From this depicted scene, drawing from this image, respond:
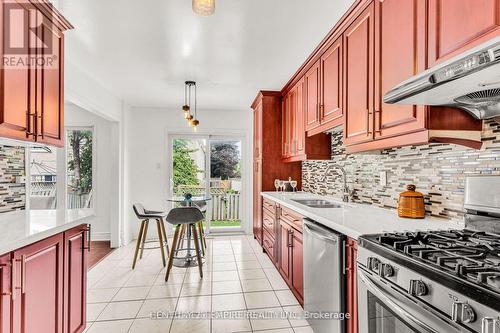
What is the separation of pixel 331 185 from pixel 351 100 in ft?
4.48

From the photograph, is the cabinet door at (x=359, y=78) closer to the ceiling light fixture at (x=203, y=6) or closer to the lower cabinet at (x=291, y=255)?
the lower cabinet at (x=291, y=255)

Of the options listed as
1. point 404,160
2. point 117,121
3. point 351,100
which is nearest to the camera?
point 404,160

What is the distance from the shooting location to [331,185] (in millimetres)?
3418

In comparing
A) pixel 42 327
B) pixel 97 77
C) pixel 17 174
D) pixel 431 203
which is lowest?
pixel 42 327

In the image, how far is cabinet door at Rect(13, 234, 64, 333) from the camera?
1.39 m

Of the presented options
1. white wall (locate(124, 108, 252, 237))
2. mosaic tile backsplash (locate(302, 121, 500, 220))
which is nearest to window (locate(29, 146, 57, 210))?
white wall (locate(124, 108, 252, 237))

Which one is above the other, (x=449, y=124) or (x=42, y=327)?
(x=449, y=124)

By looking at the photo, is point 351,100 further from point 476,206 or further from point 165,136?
point 165,136

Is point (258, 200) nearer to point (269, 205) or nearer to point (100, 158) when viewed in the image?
point (269, 205)

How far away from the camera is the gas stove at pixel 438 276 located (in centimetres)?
81

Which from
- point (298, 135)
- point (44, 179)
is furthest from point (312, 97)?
point (44, 179)

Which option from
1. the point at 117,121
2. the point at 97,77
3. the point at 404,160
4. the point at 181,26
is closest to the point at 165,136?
the point at 117,121

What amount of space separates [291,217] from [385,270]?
1.62m

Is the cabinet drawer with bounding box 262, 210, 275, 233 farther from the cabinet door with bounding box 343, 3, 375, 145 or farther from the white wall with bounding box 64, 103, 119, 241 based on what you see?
the white wall with bounding box 64, 103, 119, 241
